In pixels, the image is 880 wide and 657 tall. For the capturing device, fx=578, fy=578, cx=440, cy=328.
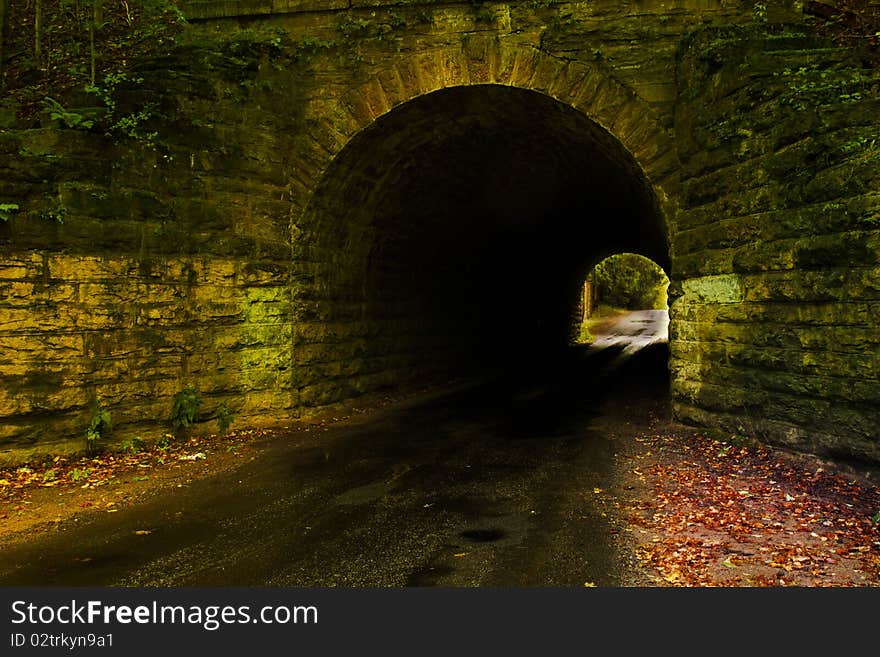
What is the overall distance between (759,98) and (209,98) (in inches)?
292

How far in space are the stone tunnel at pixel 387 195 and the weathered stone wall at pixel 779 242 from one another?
28 millimetres

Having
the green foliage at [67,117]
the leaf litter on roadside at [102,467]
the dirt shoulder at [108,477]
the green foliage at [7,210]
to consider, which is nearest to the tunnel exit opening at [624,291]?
the dirt shoulder at [108,477]

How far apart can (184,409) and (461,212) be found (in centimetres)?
801

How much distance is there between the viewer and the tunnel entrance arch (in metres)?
9.20

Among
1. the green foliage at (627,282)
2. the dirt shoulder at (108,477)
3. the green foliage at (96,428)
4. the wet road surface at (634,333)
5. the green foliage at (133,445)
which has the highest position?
the green foliage at (627,282)

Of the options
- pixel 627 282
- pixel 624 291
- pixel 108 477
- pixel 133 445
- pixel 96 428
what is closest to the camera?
pixel 108 477

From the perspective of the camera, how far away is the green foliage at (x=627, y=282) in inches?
1838

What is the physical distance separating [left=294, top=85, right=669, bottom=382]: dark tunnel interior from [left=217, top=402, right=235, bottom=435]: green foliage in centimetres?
233

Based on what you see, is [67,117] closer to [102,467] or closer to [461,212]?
[102,467]

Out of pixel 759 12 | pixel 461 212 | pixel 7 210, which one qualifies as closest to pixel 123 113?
pixel 7 210

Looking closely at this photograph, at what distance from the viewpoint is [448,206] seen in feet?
42.9

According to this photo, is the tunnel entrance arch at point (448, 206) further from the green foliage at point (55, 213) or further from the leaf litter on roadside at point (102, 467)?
the green foliage at point (55, 213)

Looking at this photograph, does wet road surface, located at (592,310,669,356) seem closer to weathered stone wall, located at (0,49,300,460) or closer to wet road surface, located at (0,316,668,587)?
wet road surface, located at (0,316,668,587)

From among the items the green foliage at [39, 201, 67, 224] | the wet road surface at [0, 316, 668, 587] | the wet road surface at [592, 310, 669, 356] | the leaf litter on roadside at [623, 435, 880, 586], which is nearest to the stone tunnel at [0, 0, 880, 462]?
the green foliage at [39, 201, 67, 224]
